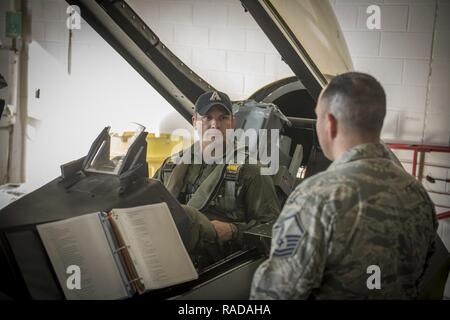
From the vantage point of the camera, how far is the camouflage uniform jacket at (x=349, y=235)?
0.99m

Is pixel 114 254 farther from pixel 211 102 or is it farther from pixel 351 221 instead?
pixel 211 102

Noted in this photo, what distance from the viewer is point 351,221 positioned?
1.01 m

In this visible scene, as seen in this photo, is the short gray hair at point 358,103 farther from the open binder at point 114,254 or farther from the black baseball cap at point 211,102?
the black baseball cap at point 211,102

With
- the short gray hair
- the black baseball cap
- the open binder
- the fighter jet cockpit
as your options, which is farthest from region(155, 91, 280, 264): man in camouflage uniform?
the short gray hair

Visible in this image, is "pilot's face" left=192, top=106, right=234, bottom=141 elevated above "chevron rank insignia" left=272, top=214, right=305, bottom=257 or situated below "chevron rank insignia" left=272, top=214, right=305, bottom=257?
above

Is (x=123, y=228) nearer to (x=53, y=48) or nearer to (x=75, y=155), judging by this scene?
(x=75, y=155)

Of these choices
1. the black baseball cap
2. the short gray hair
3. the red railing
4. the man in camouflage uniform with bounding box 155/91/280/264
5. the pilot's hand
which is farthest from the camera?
the red railing

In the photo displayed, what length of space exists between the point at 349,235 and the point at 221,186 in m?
1.05

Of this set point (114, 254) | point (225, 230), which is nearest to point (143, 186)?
point (114, 254)

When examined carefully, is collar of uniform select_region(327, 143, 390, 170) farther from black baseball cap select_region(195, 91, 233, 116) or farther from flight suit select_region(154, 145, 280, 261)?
black baseball cap select_region(195, 91, 233, 116)

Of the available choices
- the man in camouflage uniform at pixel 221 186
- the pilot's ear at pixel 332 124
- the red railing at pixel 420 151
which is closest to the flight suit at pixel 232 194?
the man in camouflage uniform at pixel 221 186

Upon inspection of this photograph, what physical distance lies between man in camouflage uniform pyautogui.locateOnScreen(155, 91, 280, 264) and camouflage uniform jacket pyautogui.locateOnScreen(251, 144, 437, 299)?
645mm

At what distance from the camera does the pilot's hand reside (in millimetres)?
1663

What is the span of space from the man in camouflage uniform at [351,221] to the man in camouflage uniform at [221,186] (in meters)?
0.66
